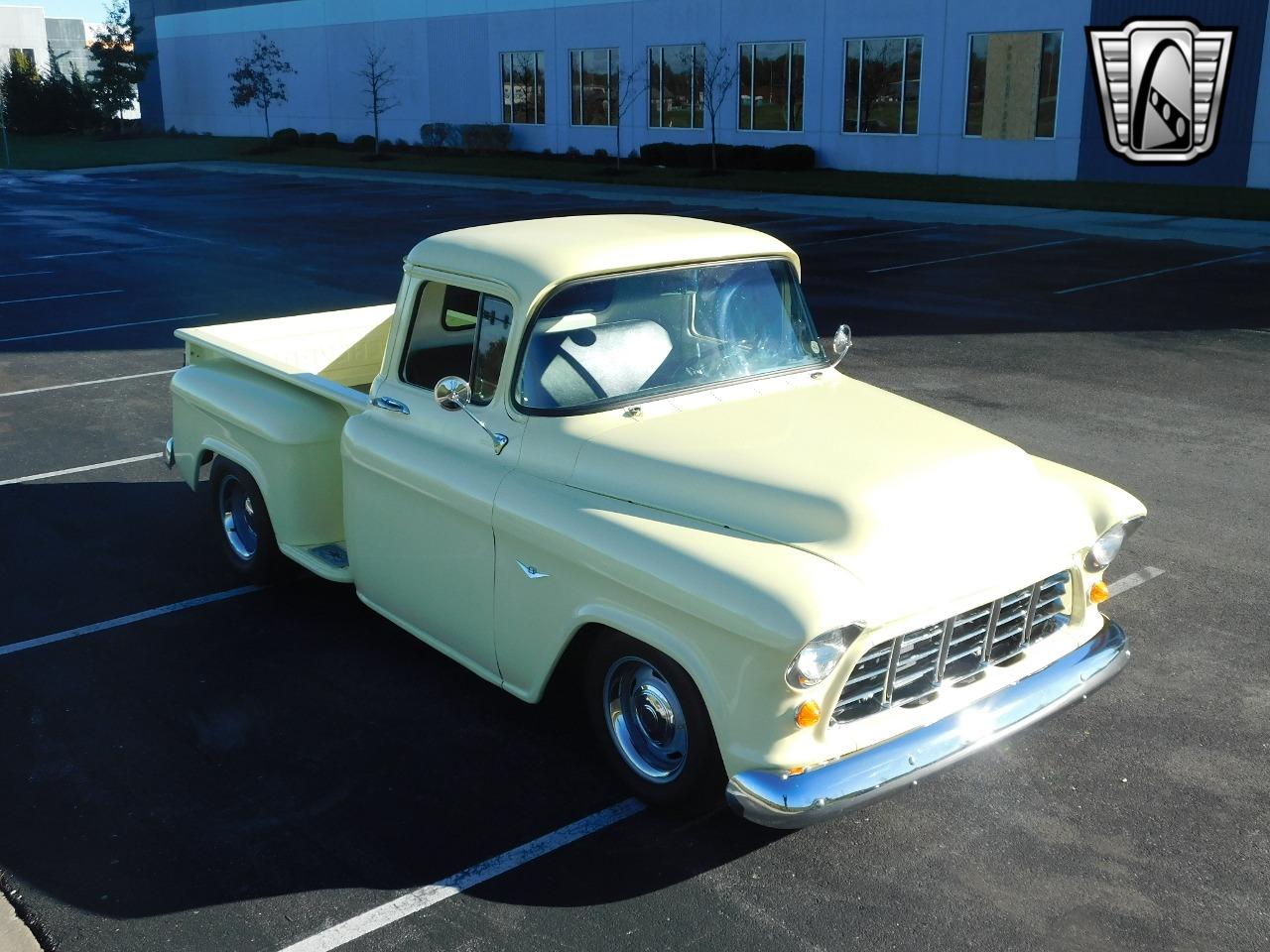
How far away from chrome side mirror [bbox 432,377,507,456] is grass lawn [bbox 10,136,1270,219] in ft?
73.2

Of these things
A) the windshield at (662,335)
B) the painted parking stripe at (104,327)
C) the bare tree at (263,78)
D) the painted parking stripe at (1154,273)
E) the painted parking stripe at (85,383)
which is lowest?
the painted parking stripe at (85,383)

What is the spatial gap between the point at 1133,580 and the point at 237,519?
506 cm

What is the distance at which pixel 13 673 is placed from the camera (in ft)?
19.5

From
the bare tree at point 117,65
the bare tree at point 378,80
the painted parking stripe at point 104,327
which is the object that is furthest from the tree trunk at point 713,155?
the bare tree at point 117,65

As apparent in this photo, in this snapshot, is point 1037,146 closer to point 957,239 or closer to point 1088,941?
point 957,239

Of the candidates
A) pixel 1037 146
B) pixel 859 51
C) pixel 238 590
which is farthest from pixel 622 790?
pixel 859 51

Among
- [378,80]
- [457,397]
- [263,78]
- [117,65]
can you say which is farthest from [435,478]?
[117,65]

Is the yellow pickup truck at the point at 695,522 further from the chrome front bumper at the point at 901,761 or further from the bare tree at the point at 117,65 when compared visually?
the bare tree at the point at 117,65

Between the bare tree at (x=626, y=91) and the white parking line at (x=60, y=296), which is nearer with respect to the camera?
the white parking line at (x=60, y=296)

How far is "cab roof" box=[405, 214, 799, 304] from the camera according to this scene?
5211 millimetres

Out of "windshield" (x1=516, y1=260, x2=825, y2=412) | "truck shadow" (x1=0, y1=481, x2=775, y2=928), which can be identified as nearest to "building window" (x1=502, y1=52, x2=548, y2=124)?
"truck shadow" (x1=0, y1=481, x2=775, y2=928)

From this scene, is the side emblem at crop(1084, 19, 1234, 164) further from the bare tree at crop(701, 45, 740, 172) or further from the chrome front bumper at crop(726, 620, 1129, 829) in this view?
the chrome front bumper at crop(726, 620, 1129, 829)

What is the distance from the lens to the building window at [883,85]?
33000 millimetres

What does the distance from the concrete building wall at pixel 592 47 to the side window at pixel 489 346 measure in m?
27.8
